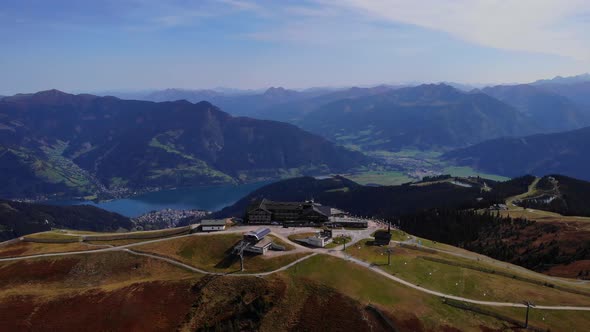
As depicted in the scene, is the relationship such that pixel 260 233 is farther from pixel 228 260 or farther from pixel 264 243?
pixel 228 260

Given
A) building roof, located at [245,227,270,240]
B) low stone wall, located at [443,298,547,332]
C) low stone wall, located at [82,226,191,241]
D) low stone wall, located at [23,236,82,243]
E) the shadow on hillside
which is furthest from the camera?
low stone wall, located at [23,236,82,243]

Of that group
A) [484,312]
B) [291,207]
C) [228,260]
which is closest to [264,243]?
[228,260]

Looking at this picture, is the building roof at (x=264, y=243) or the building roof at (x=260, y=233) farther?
the building roof at (x=260, y=233)

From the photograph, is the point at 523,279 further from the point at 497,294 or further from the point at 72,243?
the point at 72,243

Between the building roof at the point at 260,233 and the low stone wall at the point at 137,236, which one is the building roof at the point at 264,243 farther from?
the low stone wall at the point at 137,236

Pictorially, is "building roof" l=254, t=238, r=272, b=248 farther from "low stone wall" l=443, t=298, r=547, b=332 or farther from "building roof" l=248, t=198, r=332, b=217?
"low stone wall" l=443, t=298, r=547, b=332

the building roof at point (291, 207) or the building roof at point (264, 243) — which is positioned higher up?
the building roof at point (291, 207)

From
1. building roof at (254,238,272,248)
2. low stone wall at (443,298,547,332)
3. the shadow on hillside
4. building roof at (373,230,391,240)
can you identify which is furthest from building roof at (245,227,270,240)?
low stone wall at (443,298,547,332)

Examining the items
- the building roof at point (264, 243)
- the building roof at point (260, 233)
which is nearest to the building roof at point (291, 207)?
the building roof at point (260, 233)

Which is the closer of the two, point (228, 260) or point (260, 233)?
point (228, 260)

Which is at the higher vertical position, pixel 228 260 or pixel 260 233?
pixel 260 233

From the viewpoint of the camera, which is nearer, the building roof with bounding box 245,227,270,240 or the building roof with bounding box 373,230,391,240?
the building roof with bounding box 245,227,270,240
